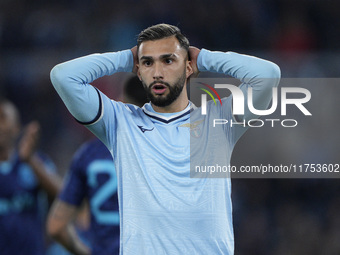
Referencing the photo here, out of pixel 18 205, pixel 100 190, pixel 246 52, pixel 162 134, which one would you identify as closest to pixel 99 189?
pixel 100 190

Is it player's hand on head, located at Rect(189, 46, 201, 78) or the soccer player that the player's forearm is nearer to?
the soccer player

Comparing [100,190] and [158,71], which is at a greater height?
[158,71]

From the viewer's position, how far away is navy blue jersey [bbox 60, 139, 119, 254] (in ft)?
13.7

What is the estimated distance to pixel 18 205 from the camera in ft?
18.0

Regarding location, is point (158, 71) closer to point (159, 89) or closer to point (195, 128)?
point (159, 89)

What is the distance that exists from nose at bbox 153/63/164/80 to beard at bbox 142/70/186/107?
3 cm

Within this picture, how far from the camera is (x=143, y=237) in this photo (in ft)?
8.94

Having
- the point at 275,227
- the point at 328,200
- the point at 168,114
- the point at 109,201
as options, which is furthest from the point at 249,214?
the point at 168,114

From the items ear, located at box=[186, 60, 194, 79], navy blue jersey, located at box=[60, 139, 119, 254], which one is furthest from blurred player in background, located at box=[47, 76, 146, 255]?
ear, located at box=[186, 60, 194, 79]

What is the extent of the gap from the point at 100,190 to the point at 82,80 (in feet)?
4.85

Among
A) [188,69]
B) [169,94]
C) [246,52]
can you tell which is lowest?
[169,94]

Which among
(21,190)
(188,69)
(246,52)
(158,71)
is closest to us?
(158,71)

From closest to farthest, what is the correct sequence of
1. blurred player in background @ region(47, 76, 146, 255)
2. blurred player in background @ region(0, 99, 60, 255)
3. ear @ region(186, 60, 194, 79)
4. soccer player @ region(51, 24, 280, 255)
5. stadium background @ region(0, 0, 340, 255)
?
soccer player @ region(51, 24, 280, 255), ear @ region(186, 60, 194, 79), blurred player in background @ region(47, 76, 146, 255), blurred player in background @ region(0, 99, 60, 255), stadium background @ region(0, 0, 340, 255)

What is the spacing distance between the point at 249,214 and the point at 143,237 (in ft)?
15.4
